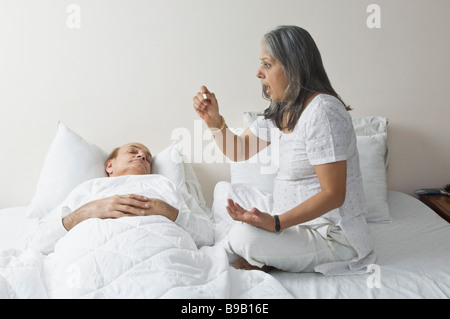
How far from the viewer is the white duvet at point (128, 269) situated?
1.18 meters

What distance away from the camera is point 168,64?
230 centimetres

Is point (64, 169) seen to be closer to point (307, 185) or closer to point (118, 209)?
point (118, 209)

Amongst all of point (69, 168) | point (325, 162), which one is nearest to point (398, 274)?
point (325, 162)

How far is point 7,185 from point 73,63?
31.1 inches

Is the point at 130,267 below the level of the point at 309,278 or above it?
above

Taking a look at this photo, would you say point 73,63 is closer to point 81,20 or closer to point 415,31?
point 81,20

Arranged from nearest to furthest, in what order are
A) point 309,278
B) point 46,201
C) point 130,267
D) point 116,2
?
point 130,267
point 309,278
point 46,201
point 116,2

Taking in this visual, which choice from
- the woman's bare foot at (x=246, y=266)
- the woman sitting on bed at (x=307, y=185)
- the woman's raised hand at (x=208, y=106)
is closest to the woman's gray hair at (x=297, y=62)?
the woman sitting on bed at (x=307, y=185)

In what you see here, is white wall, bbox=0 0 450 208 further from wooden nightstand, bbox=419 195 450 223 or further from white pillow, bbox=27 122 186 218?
wooden nightstand, bbox=419 195 450 223

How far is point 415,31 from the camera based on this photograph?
2.30 metres

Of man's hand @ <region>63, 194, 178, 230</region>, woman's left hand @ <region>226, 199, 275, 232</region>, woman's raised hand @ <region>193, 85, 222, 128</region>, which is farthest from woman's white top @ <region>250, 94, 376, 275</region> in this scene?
man's hand @ <region>63, 194, 178, 230</region>

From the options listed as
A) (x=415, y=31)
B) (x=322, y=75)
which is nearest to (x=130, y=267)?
(x=322, y=75)

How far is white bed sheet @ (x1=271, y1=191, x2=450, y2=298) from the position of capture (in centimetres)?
131

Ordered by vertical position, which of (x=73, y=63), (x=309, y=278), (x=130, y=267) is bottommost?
(x=309, y=278)
